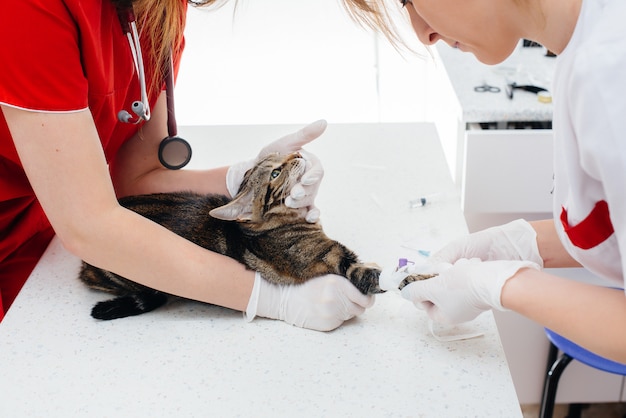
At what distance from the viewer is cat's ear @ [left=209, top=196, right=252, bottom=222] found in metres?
1.19

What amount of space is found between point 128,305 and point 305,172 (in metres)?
0.40

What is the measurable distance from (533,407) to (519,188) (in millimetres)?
832

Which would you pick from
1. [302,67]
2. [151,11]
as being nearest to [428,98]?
[302,67]

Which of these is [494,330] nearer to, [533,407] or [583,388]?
[583,388]

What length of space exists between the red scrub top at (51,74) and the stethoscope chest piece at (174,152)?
9 cm

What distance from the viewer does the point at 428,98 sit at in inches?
114

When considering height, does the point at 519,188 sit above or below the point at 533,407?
above

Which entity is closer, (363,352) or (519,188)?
(363,352)

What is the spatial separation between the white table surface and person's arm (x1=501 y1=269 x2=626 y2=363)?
125 millimetres

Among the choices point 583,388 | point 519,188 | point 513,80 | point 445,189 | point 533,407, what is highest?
point 513,80

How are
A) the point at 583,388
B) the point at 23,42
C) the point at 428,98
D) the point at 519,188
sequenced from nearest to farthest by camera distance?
1. the point at 23,42
2. the point at 519,188
3. the point at 583,388
4. the point at 428,98

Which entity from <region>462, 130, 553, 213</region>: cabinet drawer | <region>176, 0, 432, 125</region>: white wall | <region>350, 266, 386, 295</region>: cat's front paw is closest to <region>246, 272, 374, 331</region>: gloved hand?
<region>350, 266, 386, 295</region>: cat's front paw

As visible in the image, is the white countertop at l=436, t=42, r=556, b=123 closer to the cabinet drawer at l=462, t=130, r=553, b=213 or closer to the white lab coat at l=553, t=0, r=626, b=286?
the cabinet drawer at l=462, t=130, r=553, b=213

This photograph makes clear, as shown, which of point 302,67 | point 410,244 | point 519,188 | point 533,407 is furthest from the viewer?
point 302,67
